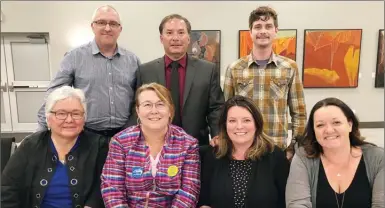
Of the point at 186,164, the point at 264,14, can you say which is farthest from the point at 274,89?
the point at 186,164

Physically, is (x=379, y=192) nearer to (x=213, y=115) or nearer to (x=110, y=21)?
(x=213, y=115)

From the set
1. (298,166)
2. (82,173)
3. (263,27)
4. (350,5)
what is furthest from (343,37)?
(82,173)

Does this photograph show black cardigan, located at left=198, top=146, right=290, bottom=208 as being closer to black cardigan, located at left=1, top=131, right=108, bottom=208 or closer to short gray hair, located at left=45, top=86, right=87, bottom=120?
black cardigan, located at left=1, top=131, right=108, bottom=208

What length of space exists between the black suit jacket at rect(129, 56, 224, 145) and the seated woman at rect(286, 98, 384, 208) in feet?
2.29

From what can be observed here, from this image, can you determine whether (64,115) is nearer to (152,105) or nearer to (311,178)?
(152,105)

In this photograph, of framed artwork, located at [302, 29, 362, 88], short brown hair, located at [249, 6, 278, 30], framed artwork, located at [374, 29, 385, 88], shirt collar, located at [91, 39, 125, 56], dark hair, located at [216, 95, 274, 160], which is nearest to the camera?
dark hair, located at [216, 95, 274, 160]

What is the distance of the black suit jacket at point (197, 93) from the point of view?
2320 millimetres

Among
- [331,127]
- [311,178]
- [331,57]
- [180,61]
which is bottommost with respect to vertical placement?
[311,178]

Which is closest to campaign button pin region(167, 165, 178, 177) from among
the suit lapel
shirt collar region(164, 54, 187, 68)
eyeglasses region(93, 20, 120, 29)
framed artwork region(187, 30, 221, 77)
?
the suit lapel

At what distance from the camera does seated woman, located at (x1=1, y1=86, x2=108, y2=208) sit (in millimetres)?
1884

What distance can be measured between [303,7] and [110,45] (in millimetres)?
3908

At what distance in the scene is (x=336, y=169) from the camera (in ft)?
5.87

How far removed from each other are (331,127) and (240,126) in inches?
19.1

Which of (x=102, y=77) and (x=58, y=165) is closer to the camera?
(x=58, y=165)
